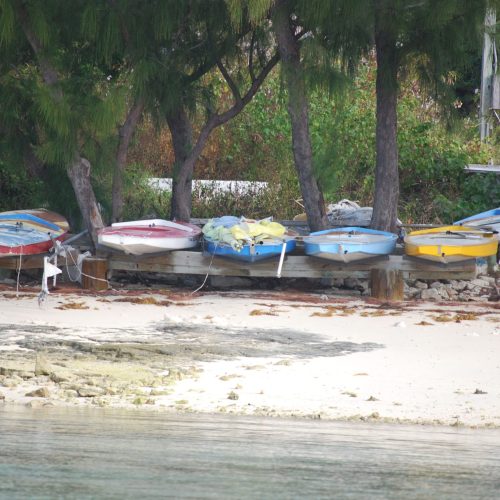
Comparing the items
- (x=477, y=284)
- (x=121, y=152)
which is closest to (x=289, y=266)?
(x=477, y=284)

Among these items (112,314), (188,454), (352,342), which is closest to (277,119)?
(112,314)

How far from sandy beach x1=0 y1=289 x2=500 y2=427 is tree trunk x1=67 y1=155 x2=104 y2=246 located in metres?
1.82

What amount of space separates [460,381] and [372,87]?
53.7 feet

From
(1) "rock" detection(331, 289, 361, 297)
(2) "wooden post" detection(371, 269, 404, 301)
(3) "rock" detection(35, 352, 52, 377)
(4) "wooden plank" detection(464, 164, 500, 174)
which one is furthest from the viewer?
(4) "wooden plank" detection(464, 164, 500, 174)

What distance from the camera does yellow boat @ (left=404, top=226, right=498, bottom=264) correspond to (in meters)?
15.1

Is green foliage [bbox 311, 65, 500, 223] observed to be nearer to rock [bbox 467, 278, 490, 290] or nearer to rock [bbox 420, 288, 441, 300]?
rock [bbox 467, 278, 490, 290]

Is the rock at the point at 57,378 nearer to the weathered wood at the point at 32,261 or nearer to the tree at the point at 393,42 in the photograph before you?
the weathered wood at the point at 32,261

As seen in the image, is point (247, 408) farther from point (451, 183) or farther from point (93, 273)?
point (451, 183)

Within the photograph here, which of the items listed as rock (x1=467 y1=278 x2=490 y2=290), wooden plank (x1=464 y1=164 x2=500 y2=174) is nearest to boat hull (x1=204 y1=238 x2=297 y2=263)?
rock (x1=467 y1=278 x2=490 y2=290)

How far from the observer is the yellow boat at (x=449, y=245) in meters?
15.1

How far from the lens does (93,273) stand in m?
15.6

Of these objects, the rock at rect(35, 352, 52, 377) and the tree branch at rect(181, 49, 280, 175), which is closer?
the rock at rect(35, 352, 52, 377)

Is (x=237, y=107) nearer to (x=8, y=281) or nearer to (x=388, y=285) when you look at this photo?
(x=388, y=285)

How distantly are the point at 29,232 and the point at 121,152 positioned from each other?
1690 millimetres
